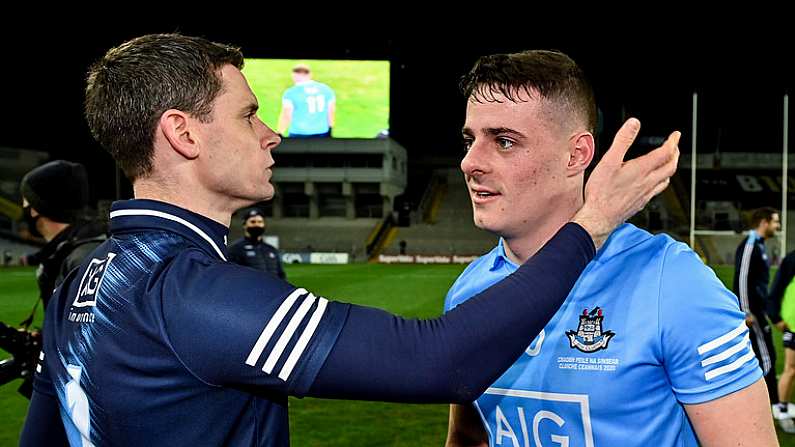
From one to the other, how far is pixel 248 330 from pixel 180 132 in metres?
0.53

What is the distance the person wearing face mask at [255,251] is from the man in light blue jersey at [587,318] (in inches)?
301

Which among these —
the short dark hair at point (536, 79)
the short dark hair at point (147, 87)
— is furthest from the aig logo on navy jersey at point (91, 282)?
the short dark hair at point (536, 79)

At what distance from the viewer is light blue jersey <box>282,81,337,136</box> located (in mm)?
30641

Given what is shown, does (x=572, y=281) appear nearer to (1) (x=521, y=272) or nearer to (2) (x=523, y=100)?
(1) (x=521, y=272)

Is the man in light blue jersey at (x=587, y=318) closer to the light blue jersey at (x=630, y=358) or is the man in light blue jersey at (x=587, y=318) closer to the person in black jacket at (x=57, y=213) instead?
the light blue jersey at (x=630, y=358)

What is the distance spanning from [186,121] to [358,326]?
62 cm

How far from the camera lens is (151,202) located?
1.46 meters

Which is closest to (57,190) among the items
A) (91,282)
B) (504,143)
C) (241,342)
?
(91,282)

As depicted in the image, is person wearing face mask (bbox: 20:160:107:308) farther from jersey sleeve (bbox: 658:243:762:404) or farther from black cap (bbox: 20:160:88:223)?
jersey sleeve (bbox: 658:243:762:404)

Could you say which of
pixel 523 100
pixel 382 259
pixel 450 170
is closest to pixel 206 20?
pixel 382 259

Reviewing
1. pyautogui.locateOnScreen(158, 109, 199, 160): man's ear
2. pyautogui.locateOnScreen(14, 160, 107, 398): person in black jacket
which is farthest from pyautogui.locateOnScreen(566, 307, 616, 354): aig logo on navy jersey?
pyautogui.locateOnScreen(14, 160, 107, 398): person in black jacket

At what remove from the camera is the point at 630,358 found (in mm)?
1560

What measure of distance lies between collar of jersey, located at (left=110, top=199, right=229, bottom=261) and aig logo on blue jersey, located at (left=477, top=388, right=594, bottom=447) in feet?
2.80

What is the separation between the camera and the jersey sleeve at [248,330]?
1190 millimetres
